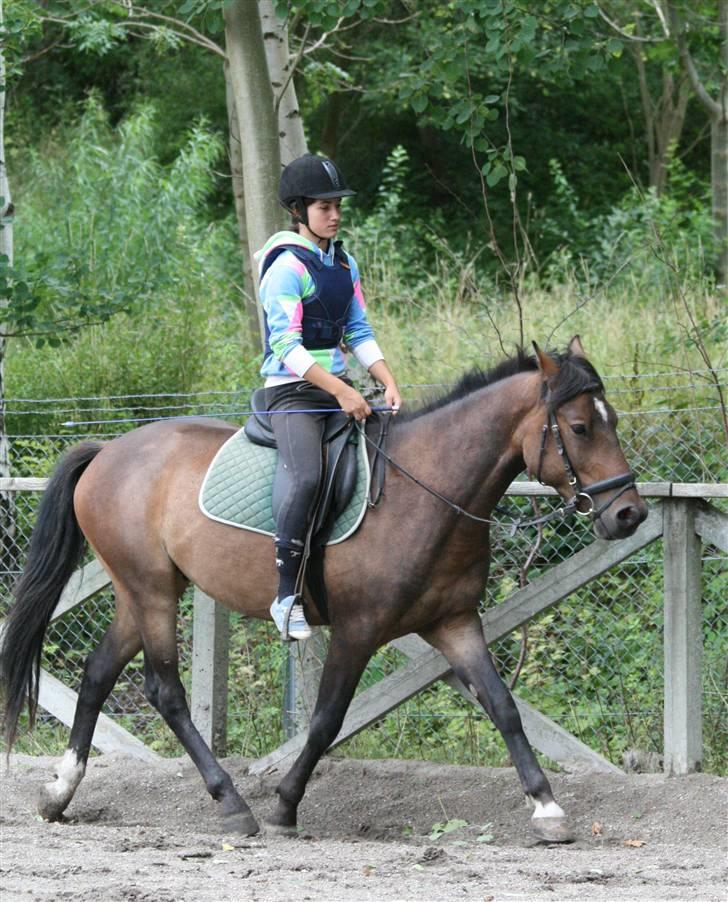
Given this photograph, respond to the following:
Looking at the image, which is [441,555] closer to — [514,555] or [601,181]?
[514,555]

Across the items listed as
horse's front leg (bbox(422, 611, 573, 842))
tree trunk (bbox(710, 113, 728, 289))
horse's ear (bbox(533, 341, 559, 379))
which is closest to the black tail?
horse's front leg (bbox(422, 611, 573, 842))

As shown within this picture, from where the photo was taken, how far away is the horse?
520 centimetres

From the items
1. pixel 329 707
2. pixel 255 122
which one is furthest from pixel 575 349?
pixel 255 122

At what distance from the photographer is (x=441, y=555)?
215 inches

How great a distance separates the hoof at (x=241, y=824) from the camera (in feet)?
18.7

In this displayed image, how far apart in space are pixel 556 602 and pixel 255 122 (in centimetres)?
309

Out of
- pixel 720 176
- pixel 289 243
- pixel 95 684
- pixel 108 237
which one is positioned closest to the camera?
pixel 289 243

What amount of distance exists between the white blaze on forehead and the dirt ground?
172cm

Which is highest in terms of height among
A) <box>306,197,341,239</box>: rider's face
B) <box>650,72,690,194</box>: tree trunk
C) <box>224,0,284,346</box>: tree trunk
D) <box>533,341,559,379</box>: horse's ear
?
<box>650,72,690,194</box>: tree trunk

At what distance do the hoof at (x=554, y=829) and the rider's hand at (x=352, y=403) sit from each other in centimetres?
183

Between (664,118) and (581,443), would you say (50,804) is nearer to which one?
(581,443)

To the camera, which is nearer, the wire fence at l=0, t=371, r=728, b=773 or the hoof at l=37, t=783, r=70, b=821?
the hoof at l=37, t=783, r=70, b=821

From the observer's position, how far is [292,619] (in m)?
5.43

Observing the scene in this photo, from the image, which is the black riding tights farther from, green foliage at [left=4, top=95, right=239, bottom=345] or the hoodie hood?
green foliage at [left=4, top=95, right=239, bottom=345]
